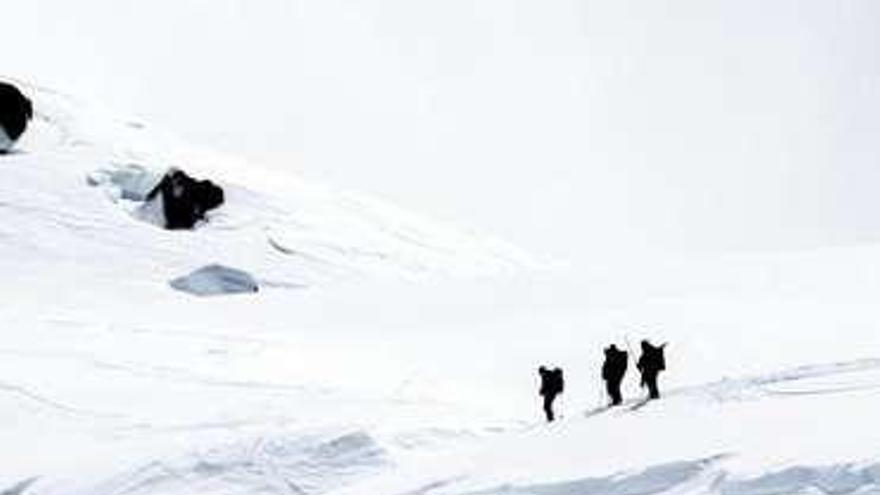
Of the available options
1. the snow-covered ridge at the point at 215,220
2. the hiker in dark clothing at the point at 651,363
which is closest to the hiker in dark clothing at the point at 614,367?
the hiker in dark clothing at the point at 651,363

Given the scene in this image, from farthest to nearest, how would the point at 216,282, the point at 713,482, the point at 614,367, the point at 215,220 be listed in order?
the point at 215,220 → the point at 216,282 → the point at 614,367 → the point at 713,482

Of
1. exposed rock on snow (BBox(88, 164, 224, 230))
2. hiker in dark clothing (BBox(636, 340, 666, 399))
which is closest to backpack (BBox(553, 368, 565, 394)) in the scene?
hiker in dark clothing (BBox(636, 340, 666, 399))

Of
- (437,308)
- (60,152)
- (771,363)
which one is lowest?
(771,363)

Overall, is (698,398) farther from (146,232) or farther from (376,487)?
(146,232)

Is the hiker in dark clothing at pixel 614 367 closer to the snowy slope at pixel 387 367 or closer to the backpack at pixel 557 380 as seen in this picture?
the snowy slope at pixel 387 367

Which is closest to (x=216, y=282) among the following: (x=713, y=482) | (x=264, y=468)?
(x=264, y=468)

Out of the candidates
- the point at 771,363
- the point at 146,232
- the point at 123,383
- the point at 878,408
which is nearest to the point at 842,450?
the point at 878,408

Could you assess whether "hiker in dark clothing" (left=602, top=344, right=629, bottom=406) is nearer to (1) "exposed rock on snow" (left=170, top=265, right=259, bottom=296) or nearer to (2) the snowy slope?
(2) the snowy slope

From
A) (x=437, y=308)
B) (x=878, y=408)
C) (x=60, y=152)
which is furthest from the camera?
(x=60, y=152)

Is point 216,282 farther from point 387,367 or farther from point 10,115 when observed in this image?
point 387,367
